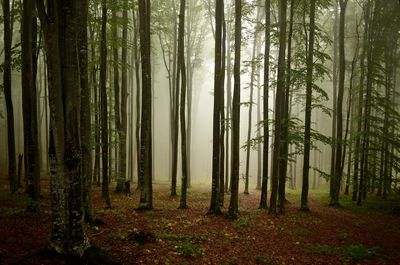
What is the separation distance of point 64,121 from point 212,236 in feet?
21.0

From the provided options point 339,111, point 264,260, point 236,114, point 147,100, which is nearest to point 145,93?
point 147,100

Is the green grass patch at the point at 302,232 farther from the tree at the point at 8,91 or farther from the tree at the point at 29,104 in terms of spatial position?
the tree at the point at 8,91

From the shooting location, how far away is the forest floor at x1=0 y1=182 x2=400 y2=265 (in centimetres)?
832

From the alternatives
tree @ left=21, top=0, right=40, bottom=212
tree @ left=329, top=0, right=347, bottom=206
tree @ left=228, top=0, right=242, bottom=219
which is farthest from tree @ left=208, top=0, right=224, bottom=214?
tree @ left=329, top=0, right=347, bottom=206

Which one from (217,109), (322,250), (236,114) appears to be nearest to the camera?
(322,250)

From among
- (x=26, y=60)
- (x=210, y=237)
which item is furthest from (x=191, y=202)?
(x=26, y=60)

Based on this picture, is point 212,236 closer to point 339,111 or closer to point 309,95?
point 309,95

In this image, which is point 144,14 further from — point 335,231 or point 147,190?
point 335,231

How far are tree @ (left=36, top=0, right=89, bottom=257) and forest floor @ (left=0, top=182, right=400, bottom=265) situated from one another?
2.19ft

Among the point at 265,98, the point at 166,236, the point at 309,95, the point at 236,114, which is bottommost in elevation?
the point at 166,236

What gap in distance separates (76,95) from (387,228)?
13220mm

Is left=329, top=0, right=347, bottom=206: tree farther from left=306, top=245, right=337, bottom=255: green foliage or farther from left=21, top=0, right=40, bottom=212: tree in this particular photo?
left=21, top=0, right=40, bottom=212: tree

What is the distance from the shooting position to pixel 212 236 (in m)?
10.7

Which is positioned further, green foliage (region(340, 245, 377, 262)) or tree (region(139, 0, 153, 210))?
tree (region(139, 0, 153, 210))
